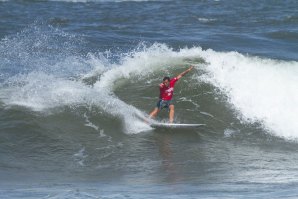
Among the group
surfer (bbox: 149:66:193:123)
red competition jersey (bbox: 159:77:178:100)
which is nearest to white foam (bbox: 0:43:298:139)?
surfer (bbox: 149:66:193:123)

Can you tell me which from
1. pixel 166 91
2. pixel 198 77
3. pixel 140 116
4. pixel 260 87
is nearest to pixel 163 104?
pixel 166 91

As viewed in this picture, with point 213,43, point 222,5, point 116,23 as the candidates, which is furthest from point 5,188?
point 222,5

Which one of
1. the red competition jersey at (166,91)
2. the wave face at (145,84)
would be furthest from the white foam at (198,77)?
the red competition jersey at (166,91)

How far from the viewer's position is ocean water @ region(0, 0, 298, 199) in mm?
10633

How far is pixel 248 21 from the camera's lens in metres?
32.8

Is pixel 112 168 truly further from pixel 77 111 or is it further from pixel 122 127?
pixel 77 111

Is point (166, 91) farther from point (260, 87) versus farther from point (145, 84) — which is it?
point (260, 87)

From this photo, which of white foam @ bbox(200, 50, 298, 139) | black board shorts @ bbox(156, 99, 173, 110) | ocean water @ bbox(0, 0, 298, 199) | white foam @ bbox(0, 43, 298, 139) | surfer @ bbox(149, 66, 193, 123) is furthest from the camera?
white foam @ bbox(200, 50, 298, 139)

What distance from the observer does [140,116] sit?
15.4 meters

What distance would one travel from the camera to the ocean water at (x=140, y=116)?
1063cm

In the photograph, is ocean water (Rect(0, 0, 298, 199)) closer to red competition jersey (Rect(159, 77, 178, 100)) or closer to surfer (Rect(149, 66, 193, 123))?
surfer (Rect(149, 66, 193, 123))

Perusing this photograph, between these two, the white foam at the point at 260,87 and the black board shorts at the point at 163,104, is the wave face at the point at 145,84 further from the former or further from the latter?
the black board shorts at the point at 163,104

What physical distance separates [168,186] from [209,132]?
510 cm

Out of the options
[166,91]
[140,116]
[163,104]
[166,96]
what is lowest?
[140,116]
